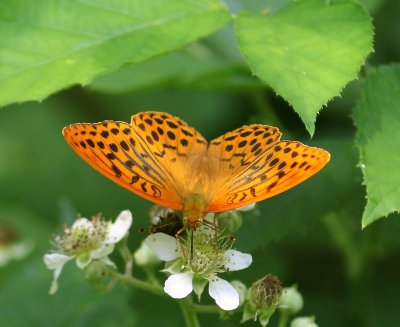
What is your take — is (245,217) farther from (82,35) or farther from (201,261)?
(82,35)

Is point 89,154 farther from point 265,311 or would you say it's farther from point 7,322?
point 7,322

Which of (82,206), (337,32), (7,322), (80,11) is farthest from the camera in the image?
(82,206)

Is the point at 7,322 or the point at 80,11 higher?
the point at 80,11

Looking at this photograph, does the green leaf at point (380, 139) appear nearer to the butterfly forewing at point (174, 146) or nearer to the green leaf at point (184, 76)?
the butterfly forewing at point (174, 146)

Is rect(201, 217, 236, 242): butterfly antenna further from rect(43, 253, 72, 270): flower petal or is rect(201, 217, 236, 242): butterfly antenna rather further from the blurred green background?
rect(43, 253, 72, 270): flower petal

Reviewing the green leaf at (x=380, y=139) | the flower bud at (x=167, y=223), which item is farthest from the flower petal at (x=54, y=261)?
the green leaf at (x=380, y=139)

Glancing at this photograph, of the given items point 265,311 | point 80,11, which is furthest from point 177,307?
point 80,11

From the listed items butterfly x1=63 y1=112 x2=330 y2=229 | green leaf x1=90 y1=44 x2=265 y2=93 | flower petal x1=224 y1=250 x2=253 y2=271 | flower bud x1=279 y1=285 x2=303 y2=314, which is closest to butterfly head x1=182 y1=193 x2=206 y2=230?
butterfly x1=63 y1=112 x2=330 y2=229
